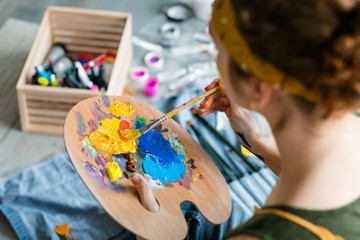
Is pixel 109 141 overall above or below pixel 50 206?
above

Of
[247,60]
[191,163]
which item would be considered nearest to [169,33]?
[191,163]

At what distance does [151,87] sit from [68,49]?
0.41m

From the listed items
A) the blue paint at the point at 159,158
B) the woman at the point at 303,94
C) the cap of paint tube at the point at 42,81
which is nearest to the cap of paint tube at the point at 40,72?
the cap of paint tube at the point at 42,81

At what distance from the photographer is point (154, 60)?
6.00ft

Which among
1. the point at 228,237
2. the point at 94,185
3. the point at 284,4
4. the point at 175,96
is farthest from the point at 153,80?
the point at 284,4

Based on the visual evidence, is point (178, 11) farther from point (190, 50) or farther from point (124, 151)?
point (124, 151)

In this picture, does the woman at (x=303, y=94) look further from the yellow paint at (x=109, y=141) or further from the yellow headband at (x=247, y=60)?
the yellow paint at (x=109, y=141)

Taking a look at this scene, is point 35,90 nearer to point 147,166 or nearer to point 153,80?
point 153,80

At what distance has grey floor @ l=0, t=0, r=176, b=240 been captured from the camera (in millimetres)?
1502

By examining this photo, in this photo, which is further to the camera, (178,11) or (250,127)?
(178,11)

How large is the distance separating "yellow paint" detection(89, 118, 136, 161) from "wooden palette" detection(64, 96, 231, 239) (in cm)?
3

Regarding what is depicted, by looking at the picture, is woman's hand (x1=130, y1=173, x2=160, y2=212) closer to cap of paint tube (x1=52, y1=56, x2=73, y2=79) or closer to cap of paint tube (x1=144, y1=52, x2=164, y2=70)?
cap of paint tube (x1=52, y1=56, x2=73, y2=79)

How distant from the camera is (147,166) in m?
0.91

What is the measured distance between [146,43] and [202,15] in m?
0.32
